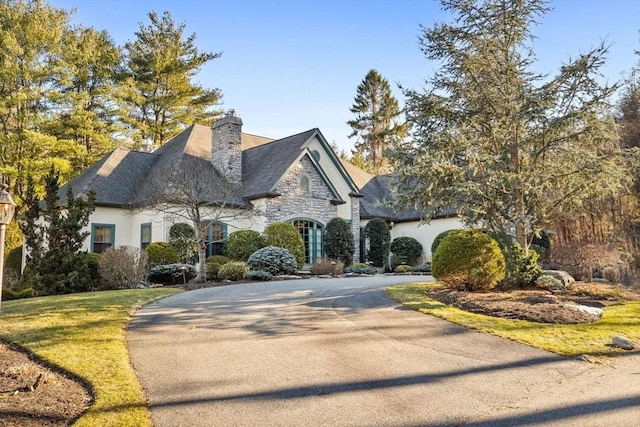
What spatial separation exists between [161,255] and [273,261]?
4.09 metres

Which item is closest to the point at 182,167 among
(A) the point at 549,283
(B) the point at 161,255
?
(B) the point at 161,255

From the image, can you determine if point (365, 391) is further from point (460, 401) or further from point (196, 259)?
point (196, 259)

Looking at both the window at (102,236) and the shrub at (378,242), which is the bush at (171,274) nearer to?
the window at (102,236)

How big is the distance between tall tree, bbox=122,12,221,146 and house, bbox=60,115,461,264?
10.4 m

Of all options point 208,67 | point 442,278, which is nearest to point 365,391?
point 442,278

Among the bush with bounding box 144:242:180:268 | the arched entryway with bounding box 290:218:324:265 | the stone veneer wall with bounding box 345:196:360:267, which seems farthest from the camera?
the stone veneer wall with bounding box 345:196:360:267

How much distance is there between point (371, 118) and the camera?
49000mm

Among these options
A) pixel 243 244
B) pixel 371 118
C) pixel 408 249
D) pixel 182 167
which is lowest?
pixel 408 249

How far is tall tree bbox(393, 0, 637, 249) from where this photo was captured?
12.0 metres

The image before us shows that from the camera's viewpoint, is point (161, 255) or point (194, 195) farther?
point (161, 255)

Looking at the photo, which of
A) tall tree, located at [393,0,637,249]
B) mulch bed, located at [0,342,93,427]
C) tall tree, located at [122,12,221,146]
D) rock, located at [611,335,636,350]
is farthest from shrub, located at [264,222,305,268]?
tall tree, located at [122,12,221,146]

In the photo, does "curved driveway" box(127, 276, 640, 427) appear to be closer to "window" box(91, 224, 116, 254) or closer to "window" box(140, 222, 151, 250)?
"window" box(140, 222, 151, 250)

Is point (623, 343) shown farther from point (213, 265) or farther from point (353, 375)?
point (213, 265)

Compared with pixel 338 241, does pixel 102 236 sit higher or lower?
higher
